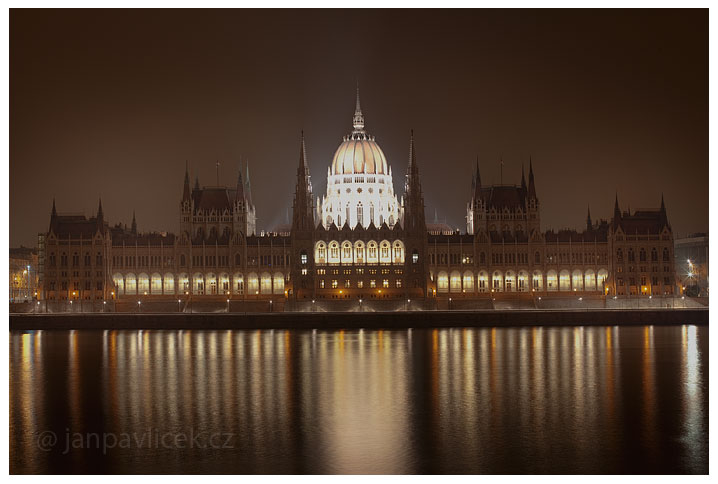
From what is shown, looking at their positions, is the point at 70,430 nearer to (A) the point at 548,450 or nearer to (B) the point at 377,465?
(B) the point at 377,465

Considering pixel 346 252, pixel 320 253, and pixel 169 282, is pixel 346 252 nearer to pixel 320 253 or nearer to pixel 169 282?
pixel 320 253

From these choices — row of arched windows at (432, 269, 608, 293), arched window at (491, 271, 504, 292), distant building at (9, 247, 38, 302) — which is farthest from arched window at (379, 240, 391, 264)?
distant building at (9, 247, 38, 302)

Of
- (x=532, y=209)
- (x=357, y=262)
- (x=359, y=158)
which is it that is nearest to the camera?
(x=357, y=262)

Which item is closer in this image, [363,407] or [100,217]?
[363,407]

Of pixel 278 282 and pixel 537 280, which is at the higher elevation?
pixel 278 282

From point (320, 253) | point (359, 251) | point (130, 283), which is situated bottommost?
point (130, 283)

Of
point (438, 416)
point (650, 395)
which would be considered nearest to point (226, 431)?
point (438, 416)

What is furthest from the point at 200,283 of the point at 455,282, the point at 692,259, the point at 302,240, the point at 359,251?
the point at 692,259

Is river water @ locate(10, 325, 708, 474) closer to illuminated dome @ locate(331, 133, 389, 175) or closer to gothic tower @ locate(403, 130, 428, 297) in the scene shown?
gothic tower @ locate(403, 130, 428, 297)
